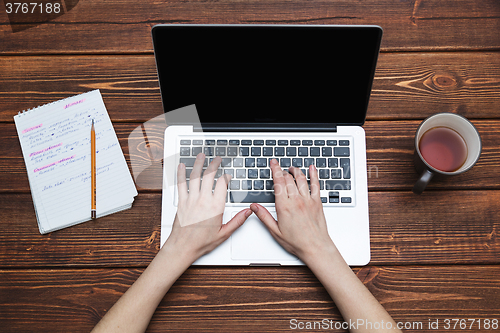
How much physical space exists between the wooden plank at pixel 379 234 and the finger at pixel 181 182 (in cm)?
7

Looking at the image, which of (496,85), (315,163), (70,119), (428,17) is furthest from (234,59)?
(496,85)

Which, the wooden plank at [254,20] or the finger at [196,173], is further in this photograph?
the wooden plank at [254,20]

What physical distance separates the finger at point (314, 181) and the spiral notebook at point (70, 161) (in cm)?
41

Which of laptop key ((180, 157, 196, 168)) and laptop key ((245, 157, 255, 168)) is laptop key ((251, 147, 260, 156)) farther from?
laptop key ((180, 157, 196, 168))

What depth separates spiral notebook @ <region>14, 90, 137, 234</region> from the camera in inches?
27.8

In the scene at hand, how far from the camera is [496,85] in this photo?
769 mm

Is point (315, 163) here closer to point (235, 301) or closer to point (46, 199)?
point (235, 301)

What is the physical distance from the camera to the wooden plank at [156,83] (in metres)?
0.77

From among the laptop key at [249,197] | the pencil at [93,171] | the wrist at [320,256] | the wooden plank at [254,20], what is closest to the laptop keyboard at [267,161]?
the laptop key at [249,197]

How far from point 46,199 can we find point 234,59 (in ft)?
1.79

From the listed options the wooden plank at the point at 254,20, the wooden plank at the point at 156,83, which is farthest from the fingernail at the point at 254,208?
the wooden plank at the point at 254,20

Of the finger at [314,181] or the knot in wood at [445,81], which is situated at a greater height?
the knot in wood at [445,81]

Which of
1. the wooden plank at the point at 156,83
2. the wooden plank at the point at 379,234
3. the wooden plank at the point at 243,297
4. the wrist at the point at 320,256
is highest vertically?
the wooden plank at the point at 156,83

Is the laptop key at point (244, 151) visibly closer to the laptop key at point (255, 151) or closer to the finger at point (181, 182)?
the laptop key at point (255, 151)
